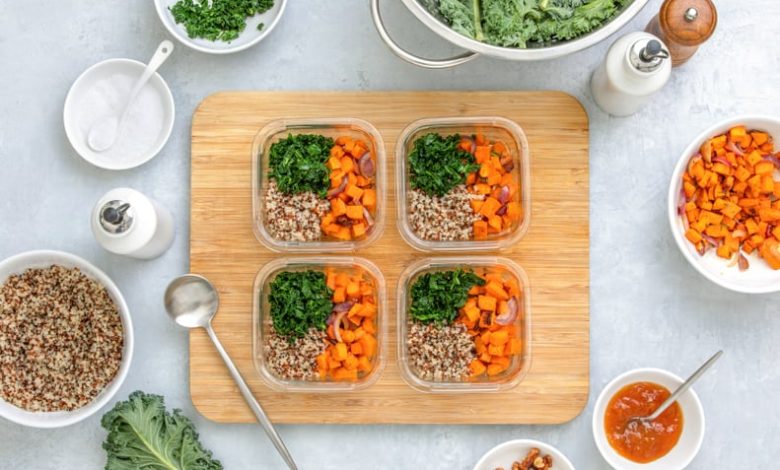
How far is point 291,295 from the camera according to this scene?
240cm

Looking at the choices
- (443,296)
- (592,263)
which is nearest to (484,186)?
(443,296)

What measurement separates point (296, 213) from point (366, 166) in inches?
9.8

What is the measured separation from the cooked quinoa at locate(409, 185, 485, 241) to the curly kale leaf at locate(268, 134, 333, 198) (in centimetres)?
27

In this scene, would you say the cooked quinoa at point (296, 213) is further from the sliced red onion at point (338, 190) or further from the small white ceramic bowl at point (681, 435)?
the small white ceramic bowl at point (681, 435)

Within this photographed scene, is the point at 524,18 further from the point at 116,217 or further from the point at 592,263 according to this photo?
the point at 116,217

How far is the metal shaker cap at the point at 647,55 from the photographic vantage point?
2.22 meters

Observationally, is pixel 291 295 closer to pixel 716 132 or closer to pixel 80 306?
pixel 80 306

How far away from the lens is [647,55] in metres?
2.23

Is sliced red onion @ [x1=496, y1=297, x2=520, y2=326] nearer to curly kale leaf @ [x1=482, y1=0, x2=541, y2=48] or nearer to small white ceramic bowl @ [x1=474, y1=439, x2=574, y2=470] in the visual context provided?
small white ceramic bowl @ [x1=474, y1=439, x2=574, y2=470]

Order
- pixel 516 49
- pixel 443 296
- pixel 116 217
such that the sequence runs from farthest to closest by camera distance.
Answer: pixel 443 296 < pixel 116 217 < pixel 516 49

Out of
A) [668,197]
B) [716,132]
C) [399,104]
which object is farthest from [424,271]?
[716,132]

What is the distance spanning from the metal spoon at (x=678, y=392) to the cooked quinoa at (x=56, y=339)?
1.56 m

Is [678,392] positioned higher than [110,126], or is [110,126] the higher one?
[110,126]

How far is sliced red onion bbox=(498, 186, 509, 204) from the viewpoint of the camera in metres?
2.41
